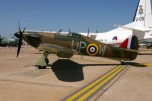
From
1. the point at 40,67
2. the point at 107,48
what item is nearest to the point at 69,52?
the point at 40,67

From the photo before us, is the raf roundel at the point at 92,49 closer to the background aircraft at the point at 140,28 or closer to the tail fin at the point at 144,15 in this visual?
the background aircraft at the point at 140,28

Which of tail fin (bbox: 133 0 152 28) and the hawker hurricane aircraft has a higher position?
tail fin (bbox: 133 0 152 28)

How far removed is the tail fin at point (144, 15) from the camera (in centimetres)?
3278

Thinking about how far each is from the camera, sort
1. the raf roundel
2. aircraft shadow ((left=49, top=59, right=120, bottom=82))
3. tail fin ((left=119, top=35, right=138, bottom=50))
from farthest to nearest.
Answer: tail fin ((left=119, top=35, right=138, bottom=50)) < the raf roundel < aircraft shadow ((left=49, top=59, right=120, bottom=82))

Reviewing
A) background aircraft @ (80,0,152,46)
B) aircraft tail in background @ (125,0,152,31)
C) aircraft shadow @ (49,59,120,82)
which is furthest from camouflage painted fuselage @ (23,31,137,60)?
aircraft tail in background @ (125,0,152,31)

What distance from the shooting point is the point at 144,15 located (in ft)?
110

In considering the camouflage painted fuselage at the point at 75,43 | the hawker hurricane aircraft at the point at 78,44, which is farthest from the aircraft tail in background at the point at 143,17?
the camouflage painted fuselage at the point at 75,43

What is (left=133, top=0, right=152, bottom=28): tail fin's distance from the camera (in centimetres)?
3278

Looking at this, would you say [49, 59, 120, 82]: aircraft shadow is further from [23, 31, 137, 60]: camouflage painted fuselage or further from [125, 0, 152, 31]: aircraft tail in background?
[125, 0, 152, 31]: aircraft tail in background

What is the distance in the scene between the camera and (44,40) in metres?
16.0

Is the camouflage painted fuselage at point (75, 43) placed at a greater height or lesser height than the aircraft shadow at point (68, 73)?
greater

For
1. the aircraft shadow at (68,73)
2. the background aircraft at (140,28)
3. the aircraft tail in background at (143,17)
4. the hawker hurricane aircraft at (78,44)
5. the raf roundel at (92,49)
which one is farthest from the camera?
the aircraft tail in background at (143,17)

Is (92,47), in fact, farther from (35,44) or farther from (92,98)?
(92,98)

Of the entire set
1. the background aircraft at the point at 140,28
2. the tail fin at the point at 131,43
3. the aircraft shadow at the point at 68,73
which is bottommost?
the aircraft shadow at the point at 68,73
